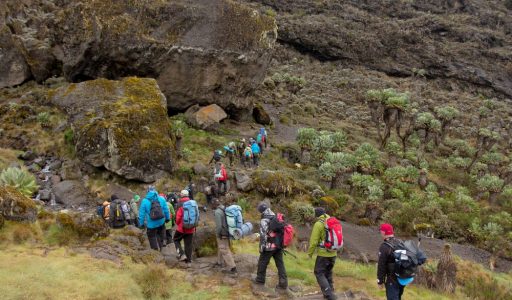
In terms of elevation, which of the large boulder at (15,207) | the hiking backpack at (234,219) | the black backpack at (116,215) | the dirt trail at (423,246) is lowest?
the dirt trail at (423,246)

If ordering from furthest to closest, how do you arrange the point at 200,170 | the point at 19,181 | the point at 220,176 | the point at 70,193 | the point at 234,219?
the point at 200,170
the point at 220,176
the point at 70,193
the point at 19,181
the point at 234,219

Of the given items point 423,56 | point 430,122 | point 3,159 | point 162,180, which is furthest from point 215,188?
point 423,56

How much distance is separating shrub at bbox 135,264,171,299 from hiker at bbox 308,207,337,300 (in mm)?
2973

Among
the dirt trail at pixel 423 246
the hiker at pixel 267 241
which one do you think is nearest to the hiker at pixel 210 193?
the dirt trail at pixel 423 246

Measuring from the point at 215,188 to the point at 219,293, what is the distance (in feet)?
33.6

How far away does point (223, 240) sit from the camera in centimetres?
989

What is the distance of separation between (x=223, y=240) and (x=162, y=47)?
2067 cm

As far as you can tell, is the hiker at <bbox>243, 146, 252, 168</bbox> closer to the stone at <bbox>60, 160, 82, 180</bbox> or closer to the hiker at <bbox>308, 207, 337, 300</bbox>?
the stone at <bbox>60, 160, 82, 180</bbox>

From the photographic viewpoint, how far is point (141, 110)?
2136 centimetres

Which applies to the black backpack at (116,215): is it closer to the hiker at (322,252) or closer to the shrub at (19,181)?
the shrub at (19,181)

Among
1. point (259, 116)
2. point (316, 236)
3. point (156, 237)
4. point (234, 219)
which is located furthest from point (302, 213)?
point (259, 116)

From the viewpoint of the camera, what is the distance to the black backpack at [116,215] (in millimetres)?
12883

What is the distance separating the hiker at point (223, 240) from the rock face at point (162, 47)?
66.6 feet

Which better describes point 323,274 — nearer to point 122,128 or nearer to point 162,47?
point 122,128
